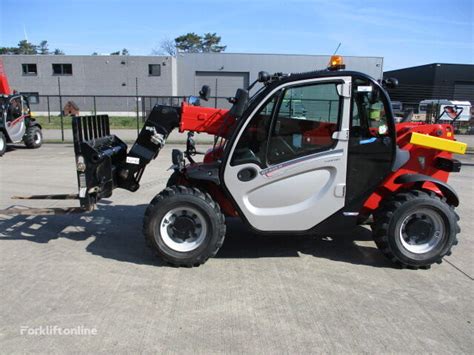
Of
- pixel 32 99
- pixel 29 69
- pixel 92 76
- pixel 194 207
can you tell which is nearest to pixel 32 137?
pixel 32 99

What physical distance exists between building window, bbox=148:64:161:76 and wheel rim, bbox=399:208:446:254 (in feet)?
125

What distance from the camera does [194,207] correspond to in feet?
14.9

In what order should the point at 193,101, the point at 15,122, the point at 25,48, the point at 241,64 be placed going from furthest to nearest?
the point at 25,48
the point at 241,64
the point at 15,122
the point at 193,101

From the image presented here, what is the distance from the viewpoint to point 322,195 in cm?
455

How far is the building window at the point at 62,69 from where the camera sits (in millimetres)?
39844

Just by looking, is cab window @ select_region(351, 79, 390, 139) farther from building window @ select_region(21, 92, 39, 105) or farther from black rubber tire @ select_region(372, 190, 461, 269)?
building window @ select_region(21, 92, 39, 105)

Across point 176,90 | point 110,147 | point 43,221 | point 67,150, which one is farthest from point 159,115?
point 176,90

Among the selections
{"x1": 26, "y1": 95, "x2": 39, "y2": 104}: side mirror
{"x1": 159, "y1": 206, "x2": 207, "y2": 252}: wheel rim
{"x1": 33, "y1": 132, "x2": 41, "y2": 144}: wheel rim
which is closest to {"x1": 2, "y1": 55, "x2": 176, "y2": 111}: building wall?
{"x1": 26, "y1": 95, "x2": 39, "y2": 104}: side mirror

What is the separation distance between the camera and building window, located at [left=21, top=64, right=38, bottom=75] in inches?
1580

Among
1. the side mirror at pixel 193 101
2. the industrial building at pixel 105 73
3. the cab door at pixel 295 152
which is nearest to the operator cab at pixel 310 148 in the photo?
the cab door at pixel 295 152

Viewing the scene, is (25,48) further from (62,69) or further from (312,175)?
(312,175)
